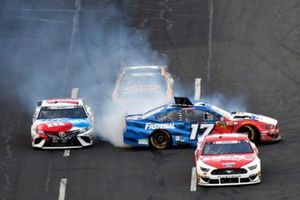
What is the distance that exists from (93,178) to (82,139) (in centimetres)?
368

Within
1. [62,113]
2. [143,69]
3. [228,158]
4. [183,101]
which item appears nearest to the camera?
[228,158]

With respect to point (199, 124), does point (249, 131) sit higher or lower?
lower

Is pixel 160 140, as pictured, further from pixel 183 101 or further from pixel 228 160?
pixel 228 160

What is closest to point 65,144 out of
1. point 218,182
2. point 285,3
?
point 218,182

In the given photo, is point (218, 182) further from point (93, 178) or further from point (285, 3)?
point (285, 3)

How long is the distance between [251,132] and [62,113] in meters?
6.12

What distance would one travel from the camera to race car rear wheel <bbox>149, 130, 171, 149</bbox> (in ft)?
113

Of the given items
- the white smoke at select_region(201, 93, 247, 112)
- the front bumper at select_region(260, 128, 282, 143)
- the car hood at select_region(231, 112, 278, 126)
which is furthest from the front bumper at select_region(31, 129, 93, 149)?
the white smoke at select_region(201, 93, 247, 112)

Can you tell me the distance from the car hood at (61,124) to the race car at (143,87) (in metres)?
2.57

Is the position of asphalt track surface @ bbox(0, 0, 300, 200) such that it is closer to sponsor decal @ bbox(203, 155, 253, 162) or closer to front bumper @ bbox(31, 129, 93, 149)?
front bumper @ bbox(31, 129, 93, 149)

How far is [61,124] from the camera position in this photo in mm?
35156

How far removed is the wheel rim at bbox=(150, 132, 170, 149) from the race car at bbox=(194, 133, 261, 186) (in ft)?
10.8

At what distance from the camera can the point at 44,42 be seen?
47.2m

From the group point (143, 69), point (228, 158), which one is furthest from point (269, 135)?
point (143, 69)
